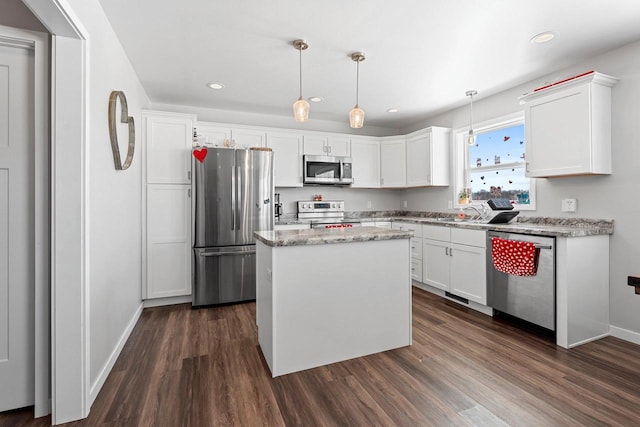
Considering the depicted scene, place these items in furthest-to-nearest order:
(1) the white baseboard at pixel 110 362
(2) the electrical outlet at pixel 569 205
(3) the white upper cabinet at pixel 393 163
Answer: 1. (3) the white upper cabinet at pixel 393 163
2. (2) the electrical outlet at pixel 569 205
3. (1) the white baseboard at pixel 110 362

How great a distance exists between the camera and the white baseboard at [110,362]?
5.60 feet

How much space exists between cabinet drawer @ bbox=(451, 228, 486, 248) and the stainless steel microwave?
176 cm

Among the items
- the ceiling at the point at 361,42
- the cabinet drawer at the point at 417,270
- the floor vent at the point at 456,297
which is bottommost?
the floor vent at the point at 456,297

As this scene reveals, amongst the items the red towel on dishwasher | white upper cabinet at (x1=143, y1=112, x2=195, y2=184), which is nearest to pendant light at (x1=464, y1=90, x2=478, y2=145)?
the red towel on dishwasher

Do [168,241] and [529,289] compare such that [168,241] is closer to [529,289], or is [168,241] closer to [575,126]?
[529,289]

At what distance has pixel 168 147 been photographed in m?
3.33

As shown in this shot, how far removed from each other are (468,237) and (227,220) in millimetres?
2617

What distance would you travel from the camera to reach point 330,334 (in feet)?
6.83

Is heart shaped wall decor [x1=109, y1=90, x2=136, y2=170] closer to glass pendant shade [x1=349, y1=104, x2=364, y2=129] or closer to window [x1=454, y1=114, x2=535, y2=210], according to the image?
glass pendant shade [x1=349, y1=104, x2=364, y2=129]

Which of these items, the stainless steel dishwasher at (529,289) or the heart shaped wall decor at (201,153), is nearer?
the stainless steel dishwasher at (529,289)

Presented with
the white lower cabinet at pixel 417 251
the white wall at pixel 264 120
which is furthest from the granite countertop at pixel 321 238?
the white wall at pixel 264 120

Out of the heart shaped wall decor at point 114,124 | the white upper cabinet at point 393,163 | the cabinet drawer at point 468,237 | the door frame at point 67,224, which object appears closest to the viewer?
the door frame at point 67,224

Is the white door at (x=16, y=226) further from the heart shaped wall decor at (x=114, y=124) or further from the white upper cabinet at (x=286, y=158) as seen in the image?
the white upper cabinet at (x=286, y=158)

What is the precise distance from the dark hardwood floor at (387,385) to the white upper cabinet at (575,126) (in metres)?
1.46
